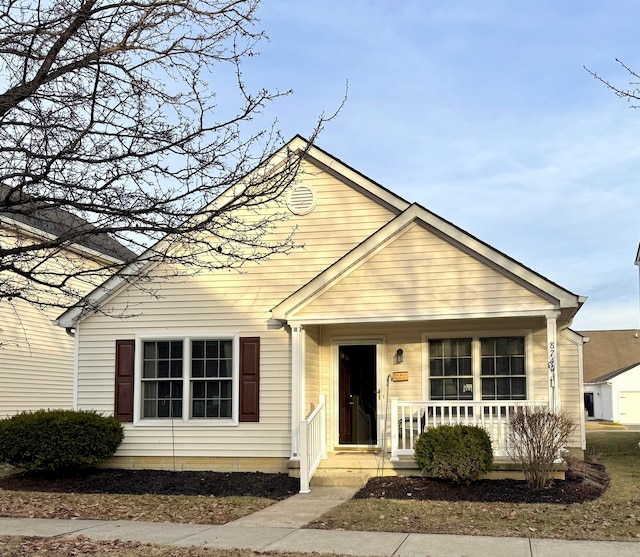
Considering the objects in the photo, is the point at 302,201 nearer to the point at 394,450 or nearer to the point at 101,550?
the point at 394,450

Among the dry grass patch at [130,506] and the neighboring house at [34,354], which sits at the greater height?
the neighboring house at [34,354]

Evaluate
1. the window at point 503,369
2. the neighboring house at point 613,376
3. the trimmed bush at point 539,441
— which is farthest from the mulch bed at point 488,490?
the neighboring house at point 613,376

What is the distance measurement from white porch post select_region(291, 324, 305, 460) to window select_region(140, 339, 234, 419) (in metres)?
1.46

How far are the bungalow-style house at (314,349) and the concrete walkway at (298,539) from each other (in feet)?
11.8

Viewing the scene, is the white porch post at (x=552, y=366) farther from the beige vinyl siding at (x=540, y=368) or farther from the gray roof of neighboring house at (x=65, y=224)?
the gray roof of neighboring house at (x=65, y=224)

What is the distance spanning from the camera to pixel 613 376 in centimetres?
4138

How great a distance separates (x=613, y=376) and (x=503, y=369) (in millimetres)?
31444

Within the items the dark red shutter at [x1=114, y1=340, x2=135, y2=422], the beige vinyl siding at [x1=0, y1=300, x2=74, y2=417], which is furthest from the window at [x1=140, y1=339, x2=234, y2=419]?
the beige vinyl siding at [x1=0, y1=300, x2=74, y2=417]

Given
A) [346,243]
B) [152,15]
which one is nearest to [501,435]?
[346,243]

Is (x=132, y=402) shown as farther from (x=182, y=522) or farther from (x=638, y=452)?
(x=638, y=452)

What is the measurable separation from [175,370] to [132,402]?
100 centimetres

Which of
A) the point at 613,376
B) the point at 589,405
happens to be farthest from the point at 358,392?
the point at 589,405

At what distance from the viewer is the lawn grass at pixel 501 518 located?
8.08 metres

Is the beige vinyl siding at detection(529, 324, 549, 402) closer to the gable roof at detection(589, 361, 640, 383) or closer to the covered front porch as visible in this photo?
the covered front porch
